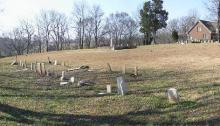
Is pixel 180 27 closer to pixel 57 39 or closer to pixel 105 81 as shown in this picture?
pixel 57 39

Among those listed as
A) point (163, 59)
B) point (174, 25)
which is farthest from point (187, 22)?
point (163, 59)

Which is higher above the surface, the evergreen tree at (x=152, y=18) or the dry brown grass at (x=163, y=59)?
the evergreen tree at (x=152, y=18)

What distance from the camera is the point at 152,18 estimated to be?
313 feet

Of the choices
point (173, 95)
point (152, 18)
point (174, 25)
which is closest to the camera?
point (173, 95)

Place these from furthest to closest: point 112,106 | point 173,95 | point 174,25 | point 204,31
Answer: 1. point 174,25
2. point 204,31
3. point 112,106
4. point 173,95

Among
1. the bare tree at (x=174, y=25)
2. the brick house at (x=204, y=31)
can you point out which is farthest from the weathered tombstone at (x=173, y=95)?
the bare tree at (x=174, y=25)

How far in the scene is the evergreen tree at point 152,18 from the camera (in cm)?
9525

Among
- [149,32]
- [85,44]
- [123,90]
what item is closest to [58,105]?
[123,90]

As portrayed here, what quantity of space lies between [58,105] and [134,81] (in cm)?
900

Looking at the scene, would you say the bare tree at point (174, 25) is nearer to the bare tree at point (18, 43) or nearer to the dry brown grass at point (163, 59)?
the bare tree at point (18, 43)

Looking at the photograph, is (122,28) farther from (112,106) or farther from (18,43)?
(112,106)

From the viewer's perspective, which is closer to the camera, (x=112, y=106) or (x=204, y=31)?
(x=112, y=106)

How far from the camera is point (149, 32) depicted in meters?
96.8

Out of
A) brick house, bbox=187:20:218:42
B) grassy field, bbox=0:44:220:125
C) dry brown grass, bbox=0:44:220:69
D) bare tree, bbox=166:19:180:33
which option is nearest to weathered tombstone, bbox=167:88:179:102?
grassy field, bbox=0:44:220:125
